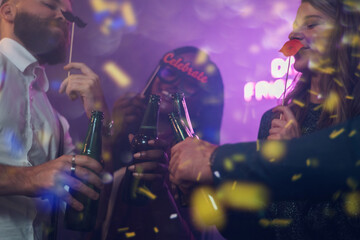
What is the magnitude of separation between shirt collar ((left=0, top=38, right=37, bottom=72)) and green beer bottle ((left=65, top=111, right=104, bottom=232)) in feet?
1.59

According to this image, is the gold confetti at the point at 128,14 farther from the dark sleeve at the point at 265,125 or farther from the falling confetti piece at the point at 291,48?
the falling confetti piece at the point at 291,48

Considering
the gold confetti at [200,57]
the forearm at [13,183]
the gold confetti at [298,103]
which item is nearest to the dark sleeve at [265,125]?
the gold confetti at [298,103]

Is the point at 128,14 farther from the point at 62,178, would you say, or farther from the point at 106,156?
the point at 62,178

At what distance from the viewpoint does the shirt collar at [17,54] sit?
142 centimetres

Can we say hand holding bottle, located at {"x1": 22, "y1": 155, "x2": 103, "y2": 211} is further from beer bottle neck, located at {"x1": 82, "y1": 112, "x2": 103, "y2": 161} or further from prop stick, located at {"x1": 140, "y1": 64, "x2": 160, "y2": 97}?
prop stick, located at {"x1": 140, "y1": 64, "x2": 160, "y2": 97}

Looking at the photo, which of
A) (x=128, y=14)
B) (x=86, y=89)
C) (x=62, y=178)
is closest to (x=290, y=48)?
(x=62, y=178)

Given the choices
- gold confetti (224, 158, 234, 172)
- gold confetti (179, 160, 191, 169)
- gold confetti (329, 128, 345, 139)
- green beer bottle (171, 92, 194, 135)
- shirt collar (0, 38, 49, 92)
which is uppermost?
shirt collar (0, 38, 49, 92)

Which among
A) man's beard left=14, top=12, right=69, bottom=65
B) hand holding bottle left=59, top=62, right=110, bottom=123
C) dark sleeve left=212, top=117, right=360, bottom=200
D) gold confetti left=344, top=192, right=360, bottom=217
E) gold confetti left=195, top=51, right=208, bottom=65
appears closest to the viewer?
dark sleeve left=212, top=117, right=360, bottom=200

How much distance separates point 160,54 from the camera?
2.67 m

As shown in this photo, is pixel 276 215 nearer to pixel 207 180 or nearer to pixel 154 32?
pixel 207 180

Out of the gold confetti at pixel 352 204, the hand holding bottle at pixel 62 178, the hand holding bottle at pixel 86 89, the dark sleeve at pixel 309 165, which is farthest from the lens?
the hand holding bottle at pixel 86 89

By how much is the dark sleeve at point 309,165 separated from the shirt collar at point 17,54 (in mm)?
1160

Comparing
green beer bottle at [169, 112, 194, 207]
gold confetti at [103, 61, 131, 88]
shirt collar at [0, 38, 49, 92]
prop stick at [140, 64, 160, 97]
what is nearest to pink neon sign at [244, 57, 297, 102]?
prop stick at [140, 64, 160, 97]

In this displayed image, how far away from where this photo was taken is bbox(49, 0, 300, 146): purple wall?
2594mm
